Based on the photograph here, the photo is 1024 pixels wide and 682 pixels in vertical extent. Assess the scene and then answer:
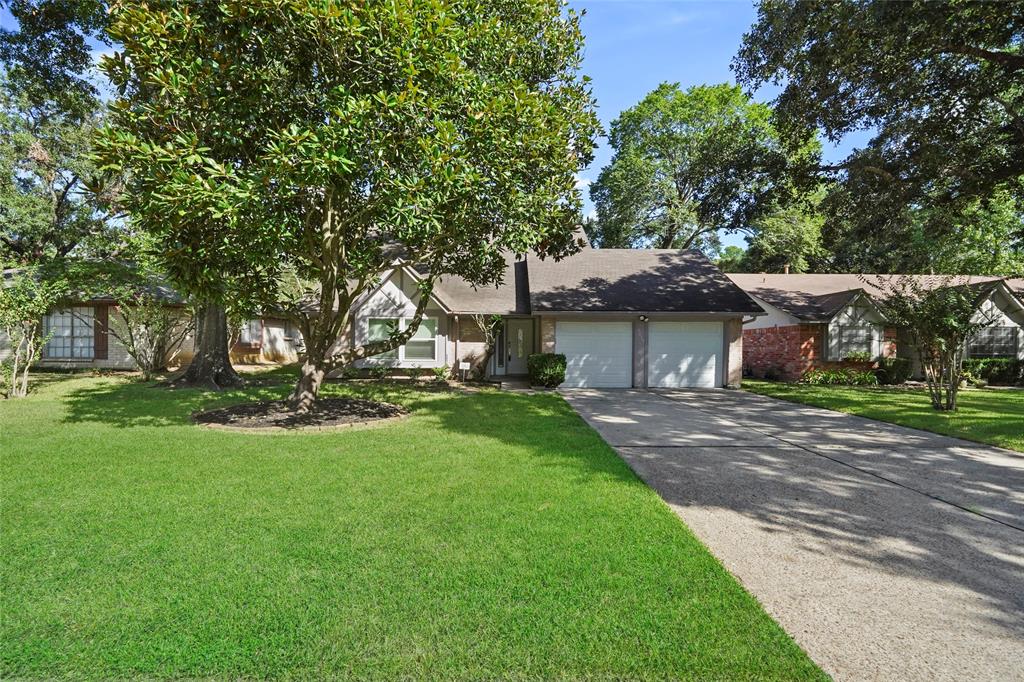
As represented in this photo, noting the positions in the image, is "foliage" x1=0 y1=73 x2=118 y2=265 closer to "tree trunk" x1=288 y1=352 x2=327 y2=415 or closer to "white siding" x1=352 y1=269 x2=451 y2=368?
"white siding" x1=352 y1=269 x2=451 y2=368

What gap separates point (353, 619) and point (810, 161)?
17056 millimetres

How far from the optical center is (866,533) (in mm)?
4324

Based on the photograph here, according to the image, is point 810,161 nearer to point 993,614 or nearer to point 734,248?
point 993,614

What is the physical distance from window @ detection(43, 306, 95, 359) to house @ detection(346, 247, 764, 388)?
38.1ft

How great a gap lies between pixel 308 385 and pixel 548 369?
7533 mm

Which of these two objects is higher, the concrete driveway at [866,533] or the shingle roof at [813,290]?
the shingle roof at [813,290]

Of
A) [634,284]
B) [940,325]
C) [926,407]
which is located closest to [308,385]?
[634,284]

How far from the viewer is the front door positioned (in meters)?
19.5

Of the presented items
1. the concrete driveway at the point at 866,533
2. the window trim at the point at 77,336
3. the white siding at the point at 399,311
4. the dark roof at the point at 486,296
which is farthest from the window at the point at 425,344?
the window trim at the point at 77,336

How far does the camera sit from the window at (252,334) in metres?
22.6

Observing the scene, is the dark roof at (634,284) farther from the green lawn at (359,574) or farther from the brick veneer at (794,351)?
the green lawn at (359,574)

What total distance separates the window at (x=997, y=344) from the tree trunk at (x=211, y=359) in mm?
27358

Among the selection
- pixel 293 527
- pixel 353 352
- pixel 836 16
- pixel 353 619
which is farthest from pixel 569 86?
pixel 353 619

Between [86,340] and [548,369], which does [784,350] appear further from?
[86,340]
